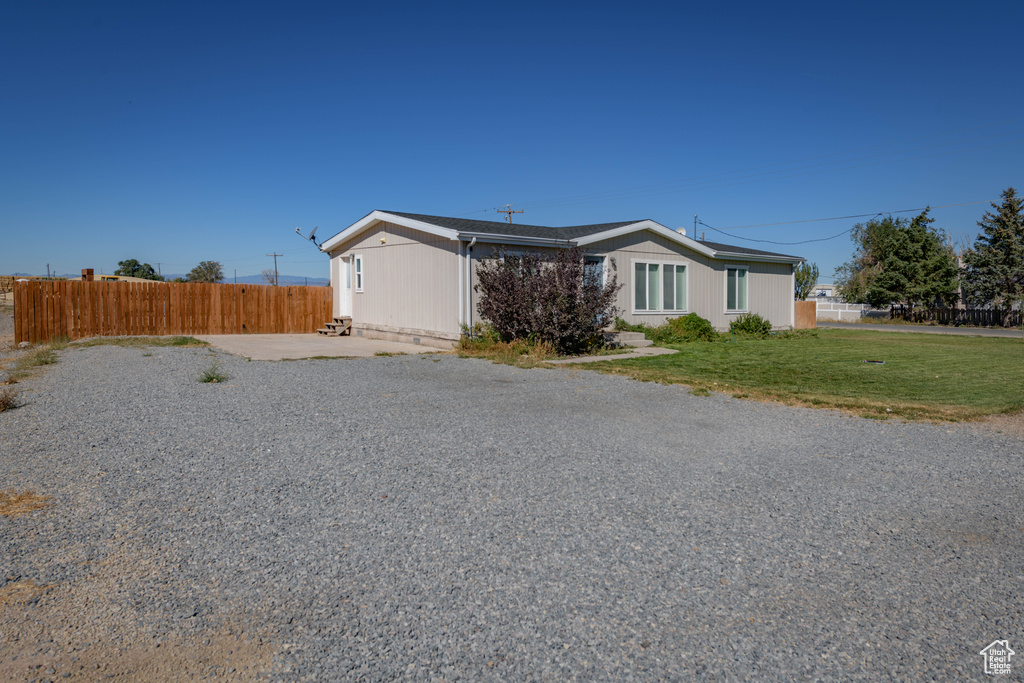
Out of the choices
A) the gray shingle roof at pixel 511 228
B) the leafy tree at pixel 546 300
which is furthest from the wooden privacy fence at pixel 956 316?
the leafy tree at pixel 546 300

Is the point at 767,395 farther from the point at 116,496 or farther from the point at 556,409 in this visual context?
the point at 116,496

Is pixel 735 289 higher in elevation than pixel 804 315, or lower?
higher

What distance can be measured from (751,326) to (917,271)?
16.6m

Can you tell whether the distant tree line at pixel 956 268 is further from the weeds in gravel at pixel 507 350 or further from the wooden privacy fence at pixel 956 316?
the weeds in gravel at pixel 507 350

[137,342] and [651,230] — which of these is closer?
[137,342]

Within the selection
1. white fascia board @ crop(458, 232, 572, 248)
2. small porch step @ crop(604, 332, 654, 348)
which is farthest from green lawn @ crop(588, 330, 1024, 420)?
white fascia board @ crop(458, 232, 572, 248)

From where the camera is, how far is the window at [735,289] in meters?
19.6

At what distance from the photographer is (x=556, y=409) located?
23.6 ft

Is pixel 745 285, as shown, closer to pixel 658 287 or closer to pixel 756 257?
pixel 756 257

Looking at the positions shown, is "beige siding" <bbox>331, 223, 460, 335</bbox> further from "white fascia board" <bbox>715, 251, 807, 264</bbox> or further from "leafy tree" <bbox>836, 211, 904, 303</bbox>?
"leafy tree" <bbox>836, 211, 904, 303</bbox>

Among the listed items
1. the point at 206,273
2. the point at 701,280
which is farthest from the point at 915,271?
the point at 206,273

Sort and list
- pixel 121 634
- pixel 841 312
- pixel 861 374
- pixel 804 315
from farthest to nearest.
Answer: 1. pixel 841 312
2. pixel 804 315
3. pixel 861 374
4. pixel 121 634

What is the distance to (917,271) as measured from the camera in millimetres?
30516

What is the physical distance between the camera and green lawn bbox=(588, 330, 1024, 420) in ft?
25.0
